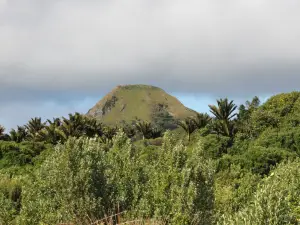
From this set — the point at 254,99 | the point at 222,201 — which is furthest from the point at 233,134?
the point at 222,201

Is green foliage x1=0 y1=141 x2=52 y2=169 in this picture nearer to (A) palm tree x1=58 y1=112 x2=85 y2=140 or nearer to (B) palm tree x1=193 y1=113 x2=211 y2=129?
(A) palm tree x1=58 y1=112 x2=85 y2=140

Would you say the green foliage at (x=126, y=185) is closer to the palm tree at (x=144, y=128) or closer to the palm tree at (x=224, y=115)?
the palm tree at (x=224, y=115)

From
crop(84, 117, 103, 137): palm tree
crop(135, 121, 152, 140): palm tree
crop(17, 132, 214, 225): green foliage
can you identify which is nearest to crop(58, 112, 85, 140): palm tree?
crop(84, 117, 103, 137): palm tree

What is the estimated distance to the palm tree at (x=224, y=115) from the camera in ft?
193

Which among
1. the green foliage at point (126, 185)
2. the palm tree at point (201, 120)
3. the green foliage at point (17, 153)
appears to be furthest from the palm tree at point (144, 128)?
the green foliage at point (126, 185)

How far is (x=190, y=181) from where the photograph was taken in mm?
12594

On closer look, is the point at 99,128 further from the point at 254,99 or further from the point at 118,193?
the point at 118,193

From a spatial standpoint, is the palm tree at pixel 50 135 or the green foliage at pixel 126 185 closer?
the green foliage at pixel 126 185

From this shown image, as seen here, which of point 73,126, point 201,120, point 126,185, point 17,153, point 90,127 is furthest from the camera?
point 201,120

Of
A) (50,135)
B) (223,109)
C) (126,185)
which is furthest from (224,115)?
(126,185)

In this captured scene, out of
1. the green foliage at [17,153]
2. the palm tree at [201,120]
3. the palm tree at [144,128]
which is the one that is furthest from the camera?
the palm tree at [144,128]

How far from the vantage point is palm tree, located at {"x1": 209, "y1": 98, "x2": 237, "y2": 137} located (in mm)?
58906

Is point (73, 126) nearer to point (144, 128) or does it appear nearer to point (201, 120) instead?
point (201, 120)

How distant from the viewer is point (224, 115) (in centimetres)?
6000
